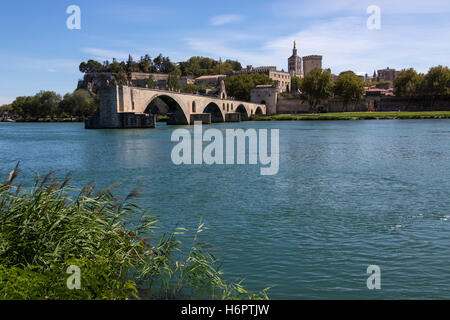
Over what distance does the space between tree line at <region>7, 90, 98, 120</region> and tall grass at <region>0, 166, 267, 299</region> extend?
103m

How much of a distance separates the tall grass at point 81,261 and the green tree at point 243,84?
392 feet

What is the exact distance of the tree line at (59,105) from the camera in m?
108

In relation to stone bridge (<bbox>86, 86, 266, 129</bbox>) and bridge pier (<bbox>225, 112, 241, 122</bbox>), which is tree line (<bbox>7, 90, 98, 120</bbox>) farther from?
stone bridge (<bbox>86, 86, 266, 129</bbox>)

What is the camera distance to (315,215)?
1143cm

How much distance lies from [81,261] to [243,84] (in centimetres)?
12173

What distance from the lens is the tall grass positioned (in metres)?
5.09

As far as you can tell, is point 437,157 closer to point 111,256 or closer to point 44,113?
point 111,256

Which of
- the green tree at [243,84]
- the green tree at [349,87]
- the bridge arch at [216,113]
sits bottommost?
the bridge arch at [216,113]

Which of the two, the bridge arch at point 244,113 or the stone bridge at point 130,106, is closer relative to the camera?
the stone bridge at point 130,106

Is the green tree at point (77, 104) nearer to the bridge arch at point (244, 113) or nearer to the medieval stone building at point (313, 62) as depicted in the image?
the bridge arch at point (244, 113)

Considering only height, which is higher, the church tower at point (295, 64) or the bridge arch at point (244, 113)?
the church tower at point (295, 64)

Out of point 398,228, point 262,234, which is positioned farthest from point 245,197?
point 398,228

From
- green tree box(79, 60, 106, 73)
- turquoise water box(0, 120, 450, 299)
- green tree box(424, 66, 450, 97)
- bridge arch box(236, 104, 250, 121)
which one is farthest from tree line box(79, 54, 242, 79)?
turquoise water box(0, 120, 450, 299)

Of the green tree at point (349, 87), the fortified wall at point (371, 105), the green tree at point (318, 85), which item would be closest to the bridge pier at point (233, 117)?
the green tree at point (318, 85)
